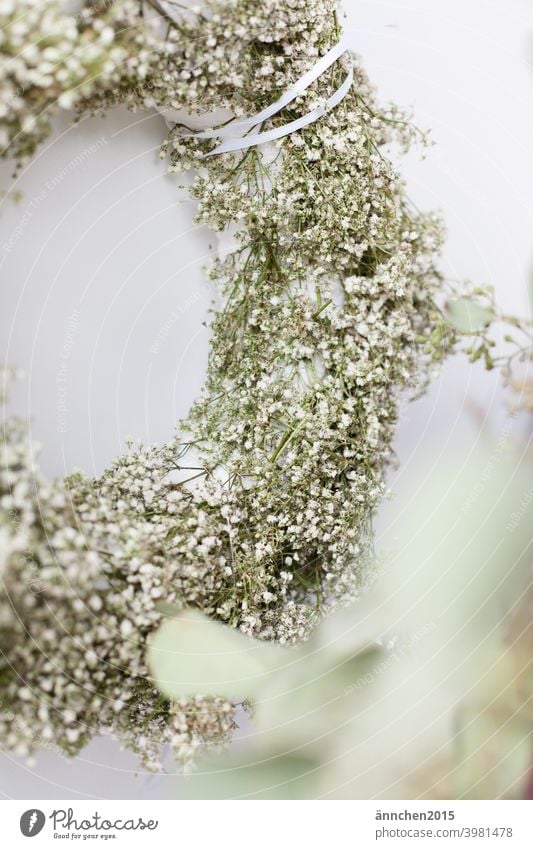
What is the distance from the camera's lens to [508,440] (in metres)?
1.53

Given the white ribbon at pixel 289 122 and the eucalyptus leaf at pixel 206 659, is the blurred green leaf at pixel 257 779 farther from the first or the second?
the white ribbon at pixel 289 122

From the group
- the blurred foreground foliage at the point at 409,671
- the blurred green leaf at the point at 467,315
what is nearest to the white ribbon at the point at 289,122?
the blurred green leaf at the point at 467,315

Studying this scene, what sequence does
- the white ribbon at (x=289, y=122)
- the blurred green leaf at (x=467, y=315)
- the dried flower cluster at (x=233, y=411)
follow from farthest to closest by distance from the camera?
1. the blurred green leaf at (x=467, y=315)
2. the white ribbon at (x=289, y=122)
3. the dried flower cluster at (x=233, y=411)

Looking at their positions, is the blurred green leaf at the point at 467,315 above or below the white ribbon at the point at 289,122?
below

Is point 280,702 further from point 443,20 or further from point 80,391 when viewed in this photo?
point 443,20

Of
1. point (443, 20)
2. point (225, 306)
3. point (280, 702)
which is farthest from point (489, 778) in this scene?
point (443, 20)

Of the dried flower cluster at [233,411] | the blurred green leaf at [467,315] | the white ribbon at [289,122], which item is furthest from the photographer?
the blurred green leaf at [467,315]

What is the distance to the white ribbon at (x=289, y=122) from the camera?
1203mm
